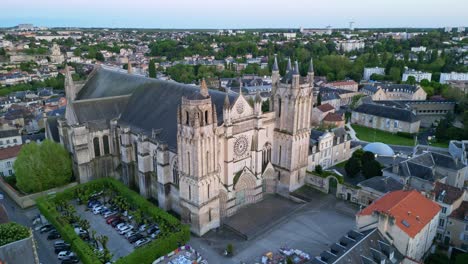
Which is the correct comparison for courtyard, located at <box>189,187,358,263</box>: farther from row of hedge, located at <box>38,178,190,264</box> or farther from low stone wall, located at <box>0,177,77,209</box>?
low stone wall, located at <box>0,177,77,209</box>

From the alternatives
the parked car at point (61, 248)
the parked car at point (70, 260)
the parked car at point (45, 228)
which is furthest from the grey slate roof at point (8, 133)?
the parked car at point (70, 260)

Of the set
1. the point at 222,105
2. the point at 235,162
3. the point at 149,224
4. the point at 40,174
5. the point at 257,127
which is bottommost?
the point at 149,224

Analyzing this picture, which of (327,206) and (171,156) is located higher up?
(171,156)

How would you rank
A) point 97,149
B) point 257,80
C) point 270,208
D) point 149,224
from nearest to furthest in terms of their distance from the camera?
point 149,224
point 270,208
point 97,149
point 257,80

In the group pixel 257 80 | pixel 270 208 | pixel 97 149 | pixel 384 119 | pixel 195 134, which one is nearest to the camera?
pixel 195 134

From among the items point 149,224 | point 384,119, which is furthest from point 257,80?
point 149,224

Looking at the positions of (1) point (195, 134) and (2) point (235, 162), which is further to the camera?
(2) point (235, 162)

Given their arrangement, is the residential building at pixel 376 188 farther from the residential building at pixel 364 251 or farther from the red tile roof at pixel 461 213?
the residential building at pixel 364 251

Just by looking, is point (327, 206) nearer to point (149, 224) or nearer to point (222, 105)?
point (222, 105)
